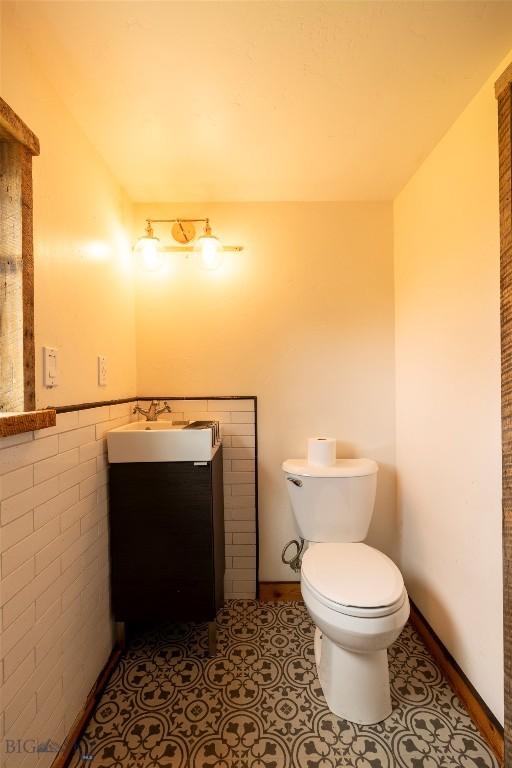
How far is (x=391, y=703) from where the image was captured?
120 centimetres

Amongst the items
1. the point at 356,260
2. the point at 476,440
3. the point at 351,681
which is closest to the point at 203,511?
the point at 351,681

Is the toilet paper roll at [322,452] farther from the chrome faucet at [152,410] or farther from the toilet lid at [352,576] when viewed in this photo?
the chrome faucet at [152,410]

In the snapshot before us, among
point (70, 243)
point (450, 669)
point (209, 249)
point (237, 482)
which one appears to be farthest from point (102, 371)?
point (450, 669)

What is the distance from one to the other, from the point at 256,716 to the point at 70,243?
1.80 metres

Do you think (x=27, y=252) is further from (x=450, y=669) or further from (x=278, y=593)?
(x=450, y=669)

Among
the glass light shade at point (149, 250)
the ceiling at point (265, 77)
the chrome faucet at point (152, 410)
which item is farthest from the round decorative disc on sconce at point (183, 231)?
the chrome faucet at point (152, 410)

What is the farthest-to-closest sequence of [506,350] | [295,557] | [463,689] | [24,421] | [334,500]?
[295,557] → [334,500] → [463,689] → [506,350] → [24,421]

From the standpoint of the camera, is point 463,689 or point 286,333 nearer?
point 463,689

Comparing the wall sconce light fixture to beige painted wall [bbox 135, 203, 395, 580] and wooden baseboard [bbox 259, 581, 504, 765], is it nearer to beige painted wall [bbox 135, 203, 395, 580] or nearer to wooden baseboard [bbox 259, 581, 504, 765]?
beige painted wall [bbox 135, 203, 395, 580]

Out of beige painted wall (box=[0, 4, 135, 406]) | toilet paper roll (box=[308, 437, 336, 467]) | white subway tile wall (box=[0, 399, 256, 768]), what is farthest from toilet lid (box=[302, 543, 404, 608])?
beige painted wall (box=[0, 4, 135, 406])

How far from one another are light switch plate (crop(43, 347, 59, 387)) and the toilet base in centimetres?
137

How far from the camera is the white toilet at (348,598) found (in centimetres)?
107

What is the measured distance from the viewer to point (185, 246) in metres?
1.75

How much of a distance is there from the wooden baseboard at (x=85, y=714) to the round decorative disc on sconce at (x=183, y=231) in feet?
6.39
